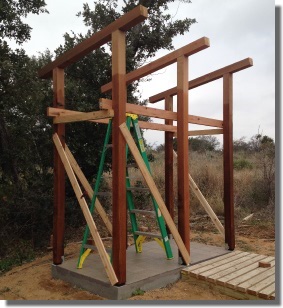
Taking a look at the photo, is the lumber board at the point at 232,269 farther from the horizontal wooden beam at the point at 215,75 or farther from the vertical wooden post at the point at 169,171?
the horizontal wooden beam at the point at 215,75

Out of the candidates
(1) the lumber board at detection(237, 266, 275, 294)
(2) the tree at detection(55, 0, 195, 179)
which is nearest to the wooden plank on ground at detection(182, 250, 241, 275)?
(1) the lumber board at detection(237, 266, 275, 294)

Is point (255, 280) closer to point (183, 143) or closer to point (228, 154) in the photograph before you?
point (183, 143)

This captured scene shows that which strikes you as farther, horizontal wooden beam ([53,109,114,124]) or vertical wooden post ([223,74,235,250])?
vertical wooden post ([223,74,235,250])

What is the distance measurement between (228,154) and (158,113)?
1.44 m

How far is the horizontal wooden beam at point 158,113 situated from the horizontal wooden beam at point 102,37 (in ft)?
2.35

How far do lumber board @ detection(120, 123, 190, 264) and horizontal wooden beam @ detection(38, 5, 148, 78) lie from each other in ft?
3.39

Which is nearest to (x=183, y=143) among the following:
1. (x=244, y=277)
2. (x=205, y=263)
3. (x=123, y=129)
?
(x=123, y=129)

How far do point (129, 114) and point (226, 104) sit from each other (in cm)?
165

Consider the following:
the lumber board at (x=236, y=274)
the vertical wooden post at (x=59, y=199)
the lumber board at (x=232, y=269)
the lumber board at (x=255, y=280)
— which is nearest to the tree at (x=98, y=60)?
the vertical wooden post at (x=59, y=199)

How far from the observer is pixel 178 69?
4.49 meters

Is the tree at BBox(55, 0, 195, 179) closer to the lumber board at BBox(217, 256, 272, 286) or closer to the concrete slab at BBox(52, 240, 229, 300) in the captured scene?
the concrete slab at BBox(52, 240, 229, 300)

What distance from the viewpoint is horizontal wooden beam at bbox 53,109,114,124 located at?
3.80 metres

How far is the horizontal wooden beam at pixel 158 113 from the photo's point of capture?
391 cm

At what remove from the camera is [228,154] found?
5.28 metres
